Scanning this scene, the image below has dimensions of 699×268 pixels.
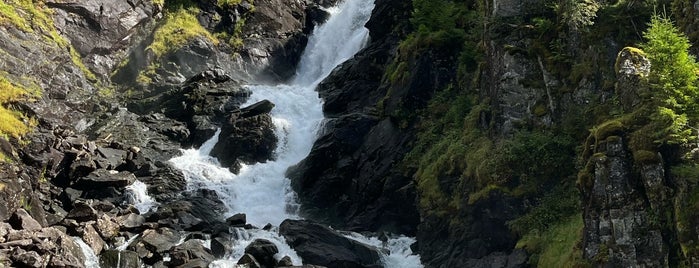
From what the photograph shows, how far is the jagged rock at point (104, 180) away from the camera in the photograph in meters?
33.2

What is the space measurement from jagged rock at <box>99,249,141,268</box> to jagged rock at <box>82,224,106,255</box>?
477mm

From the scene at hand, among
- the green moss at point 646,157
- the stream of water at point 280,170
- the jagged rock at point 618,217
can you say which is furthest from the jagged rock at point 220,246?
the green moss at point 646,157

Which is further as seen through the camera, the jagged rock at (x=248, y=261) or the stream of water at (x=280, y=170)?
the stream of water at (x=280, y=170)

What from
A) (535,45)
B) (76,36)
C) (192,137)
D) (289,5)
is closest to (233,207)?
(192,137)

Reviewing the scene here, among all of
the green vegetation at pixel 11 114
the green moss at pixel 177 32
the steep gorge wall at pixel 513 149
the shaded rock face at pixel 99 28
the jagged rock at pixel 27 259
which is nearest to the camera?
the steep gorge wall at pixel 513 149

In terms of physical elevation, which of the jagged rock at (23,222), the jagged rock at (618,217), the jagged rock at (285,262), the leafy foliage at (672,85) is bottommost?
the jagged rock at (23,222)

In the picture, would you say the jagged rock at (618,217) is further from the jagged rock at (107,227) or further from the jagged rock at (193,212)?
the jagged rock at (107,227)

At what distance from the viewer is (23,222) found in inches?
1035

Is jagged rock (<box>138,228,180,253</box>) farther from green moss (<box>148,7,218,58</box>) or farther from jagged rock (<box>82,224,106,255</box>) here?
green moss (<box>148,7,218,58</box>)

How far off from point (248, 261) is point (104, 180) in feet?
37.6

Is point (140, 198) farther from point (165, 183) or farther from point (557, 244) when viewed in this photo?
point (557, 244)

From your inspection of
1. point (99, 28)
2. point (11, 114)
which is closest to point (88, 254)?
point (11, 114)

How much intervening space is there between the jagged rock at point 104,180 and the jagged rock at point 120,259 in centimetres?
791

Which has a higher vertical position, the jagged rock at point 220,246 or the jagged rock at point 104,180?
the jagged rock at point 220,246
